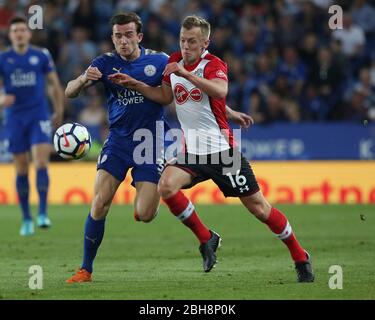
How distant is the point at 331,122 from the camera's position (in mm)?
19266

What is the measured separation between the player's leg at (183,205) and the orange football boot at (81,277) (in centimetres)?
92

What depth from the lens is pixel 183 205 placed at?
919 centimetres

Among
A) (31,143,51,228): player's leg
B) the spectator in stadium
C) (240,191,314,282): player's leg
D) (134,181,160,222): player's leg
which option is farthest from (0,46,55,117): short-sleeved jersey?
the spectator in stadium

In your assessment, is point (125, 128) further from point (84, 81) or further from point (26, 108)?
point (26, 108)

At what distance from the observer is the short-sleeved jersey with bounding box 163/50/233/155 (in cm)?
896

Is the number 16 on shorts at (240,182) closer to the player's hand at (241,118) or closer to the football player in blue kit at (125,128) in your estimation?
the player's hand at (241,118)

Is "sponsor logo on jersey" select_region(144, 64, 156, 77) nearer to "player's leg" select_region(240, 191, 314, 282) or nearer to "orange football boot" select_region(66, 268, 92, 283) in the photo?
"player's leg" select_region(240, 191, 314, 282)

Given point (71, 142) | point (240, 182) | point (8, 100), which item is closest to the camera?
point (240, 182)

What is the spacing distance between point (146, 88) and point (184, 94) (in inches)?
13.8

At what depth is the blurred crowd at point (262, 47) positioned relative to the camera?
779 inches

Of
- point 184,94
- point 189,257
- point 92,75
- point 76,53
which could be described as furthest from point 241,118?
point 76,53
